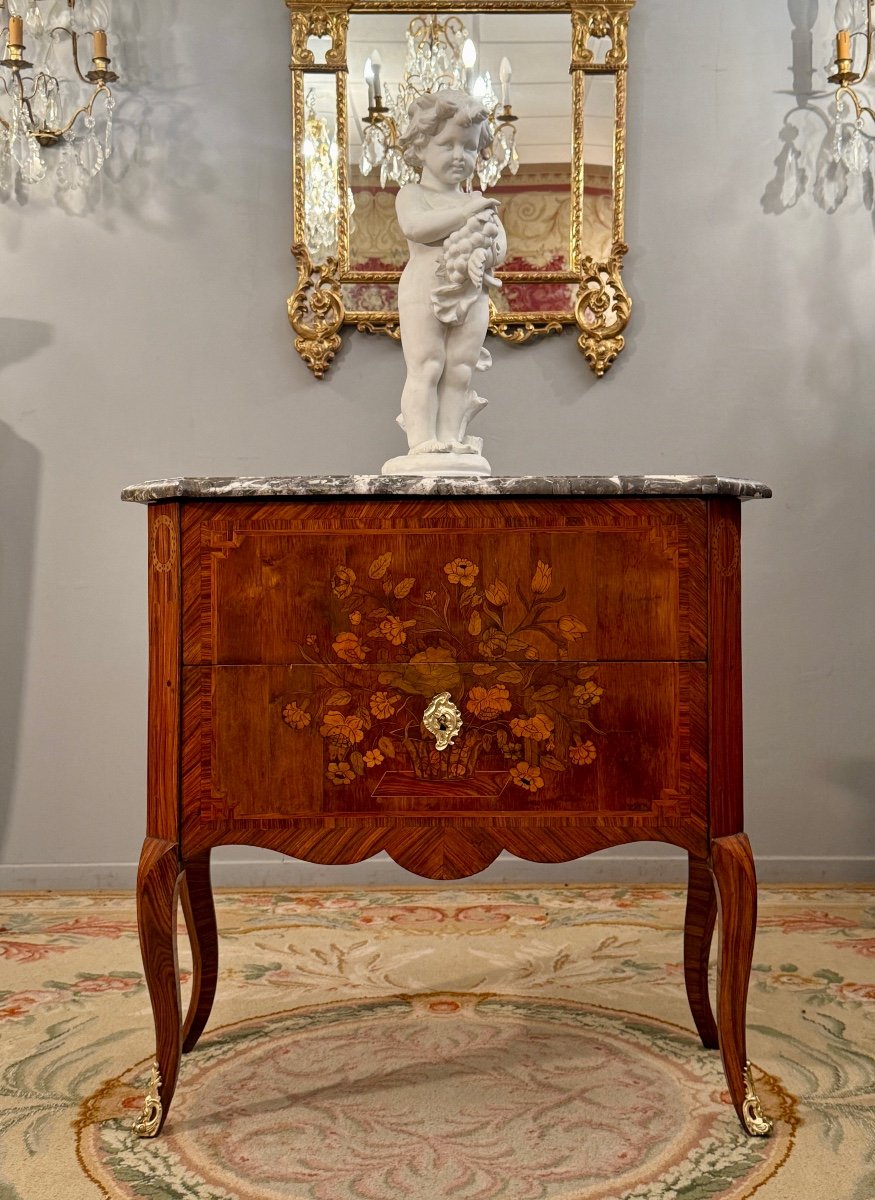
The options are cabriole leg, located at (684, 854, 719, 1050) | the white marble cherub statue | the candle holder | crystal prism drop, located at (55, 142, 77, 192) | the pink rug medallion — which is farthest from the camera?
crystal prism drop, located at (55, 142, 77, 192)

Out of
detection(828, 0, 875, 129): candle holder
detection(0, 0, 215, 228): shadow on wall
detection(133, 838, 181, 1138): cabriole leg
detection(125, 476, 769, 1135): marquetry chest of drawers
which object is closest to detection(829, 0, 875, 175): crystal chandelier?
detection(828, 0, 875, 129): candle holder

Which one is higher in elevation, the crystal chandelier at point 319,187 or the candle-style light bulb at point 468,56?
the candle-style light bulb at point 468,56

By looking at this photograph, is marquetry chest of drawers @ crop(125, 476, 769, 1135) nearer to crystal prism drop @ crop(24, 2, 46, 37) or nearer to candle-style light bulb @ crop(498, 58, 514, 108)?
candle-style light bulb @ crop(498, 58, 514, 108)

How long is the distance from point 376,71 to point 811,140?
1.14m

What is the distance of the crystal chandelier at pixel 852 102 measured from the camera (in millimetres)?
2887

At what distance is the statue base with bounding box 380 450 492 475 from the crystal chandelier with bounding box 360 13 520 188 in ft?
4.24

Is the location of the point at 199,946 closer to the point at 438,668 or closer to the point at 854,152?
the point at 438,668

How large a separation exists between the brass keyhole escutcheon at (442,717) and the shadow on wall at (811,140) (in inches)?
78.4

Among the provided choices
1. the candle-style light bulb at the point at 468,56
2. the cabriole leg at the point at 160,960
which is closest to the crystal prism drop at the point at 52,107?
the candle-style light bulb at the point at 468,56

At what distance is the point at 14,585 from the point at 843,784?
7.40 feet

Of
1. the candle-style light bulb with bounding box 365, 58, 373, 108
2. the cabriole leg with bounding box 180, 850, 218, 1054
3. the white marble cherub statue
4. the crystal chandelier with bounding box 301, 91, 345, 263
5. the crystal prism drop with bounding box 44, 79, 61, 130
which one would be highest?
the candle-style light bulb with bounding box 365, 58, 373, 108

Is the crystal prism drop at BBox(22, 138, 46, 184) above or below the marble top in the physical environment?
above

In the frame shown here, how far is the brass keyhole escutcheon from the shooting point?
5.22ft

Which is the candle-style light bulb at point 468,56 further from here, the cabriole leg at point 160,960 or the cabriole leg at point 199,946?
the cabriole leg at point 160,960
